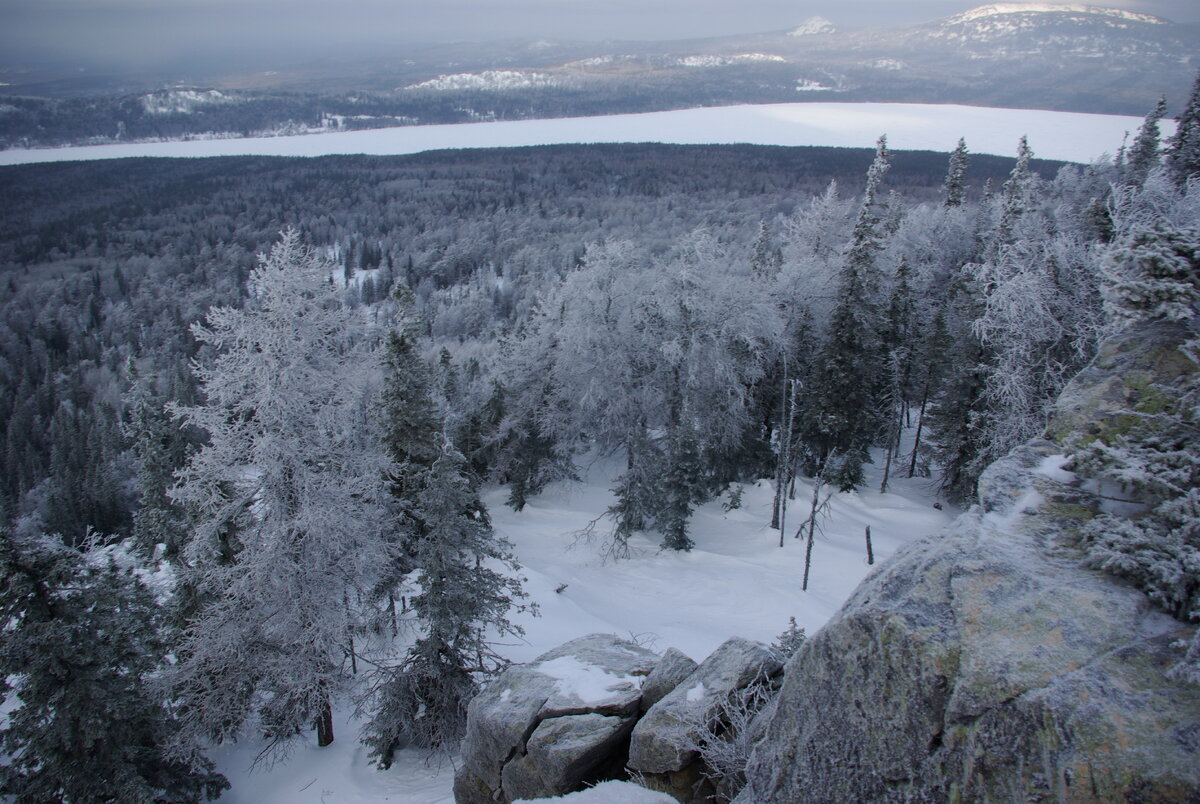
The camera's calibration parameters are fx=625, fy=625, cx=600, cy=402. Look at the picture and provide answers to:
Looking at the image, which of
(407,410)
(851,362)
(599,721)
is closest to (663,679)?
(599,721)

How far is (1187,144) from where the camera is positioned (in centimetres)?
3294

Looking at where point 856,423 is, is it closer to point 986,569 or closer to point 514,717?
point 514,717

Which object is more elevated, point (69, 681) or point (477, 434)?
point (69, 681)

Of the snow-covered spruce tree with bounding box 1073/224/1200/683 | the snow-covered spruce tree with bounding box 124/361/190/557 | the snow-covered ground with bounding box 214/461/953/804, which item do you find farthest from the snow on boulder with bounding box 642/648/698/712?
the snow-covered spruce tree with bounding box 124/361/190/557

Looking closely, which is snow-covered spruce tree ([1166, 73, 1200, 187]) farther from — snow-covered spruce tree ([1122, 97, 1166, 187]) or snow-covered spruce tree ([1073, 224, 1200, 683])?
snow-covered spruce tree ([1073, 224, 1200, 683])

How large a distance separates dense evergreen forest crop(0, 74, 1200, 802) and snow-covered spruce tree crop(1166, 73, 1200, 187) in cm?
24

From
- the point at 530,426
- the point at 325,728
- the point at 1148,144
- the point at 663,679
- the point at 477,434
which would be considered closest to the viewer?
the point at 663,679

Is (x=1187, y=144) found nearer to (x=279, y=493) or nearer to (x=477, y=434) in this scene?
(x=477, y=434)

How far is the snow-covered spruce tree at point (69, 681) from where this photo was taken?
1205 centimetres

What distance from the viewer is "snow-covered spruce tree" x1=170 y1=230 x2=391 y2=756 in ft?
39.6

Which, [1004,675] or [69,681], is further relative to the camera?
[69,681]

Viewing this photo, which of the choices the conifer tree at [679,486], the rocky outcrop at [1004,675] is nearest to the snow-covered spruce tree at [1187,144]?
the conifer tree at [679,486]

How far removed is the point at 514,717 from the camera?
10453mm

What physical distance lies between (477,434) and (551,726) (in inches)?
940
